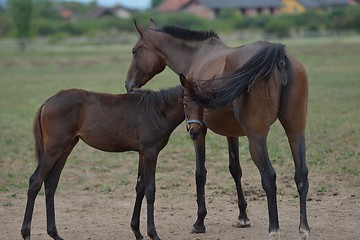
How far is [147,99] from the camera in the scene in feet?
23.2

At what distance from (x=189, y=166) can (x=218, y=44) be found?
123 inches

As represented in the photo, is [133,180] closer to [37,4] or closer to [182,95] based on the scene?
Answer: [182,95]

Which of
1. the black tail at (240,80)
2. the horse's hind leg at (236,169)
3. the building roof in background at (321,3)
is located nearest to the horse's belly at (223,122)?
the horse's hind leg at (236,169)

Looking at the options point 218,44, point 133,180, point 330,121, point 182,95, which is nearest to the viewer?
point 182,95

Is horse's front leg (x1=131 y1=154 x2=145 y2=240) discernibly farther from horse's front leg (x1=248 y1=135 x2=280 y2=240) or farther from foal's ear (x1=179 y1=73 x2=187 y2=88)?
horse's front leg (x1=248 y1=135 x2=280 y2=240)

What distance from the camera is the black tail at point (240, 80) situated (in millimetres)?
6391

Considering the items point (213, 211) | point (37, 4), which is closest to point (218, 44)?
point (213, 211)

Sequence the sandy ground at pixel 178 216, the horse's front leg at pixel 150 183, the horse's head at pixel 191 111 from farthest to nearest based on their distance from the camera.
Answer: the sandy ground at pixel 178 216 → the horse's front leg at pixel 150 183 → the horse's head at pixel 191 111

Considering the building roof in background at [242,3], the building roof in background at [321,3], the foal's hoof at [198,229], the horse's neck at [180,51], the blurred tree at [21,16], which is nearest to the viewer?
the foal's hoof at [198,229]

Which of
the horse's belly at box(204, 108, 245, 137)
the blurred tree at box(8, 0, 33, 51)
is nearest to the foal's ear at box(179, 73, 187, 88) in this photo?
the horse's belly at box(204, 108, 245, 137)

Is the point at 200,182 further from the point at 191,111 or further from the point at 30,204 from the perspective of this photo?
the point at 30,204

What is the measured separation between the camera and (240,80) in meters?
6.41

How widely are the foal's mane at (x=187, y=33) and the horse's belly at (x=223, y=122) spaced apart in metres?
1.32

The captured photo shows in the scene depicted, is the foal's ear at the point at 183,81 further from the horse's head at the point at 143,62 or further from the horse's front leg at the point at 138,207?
the horse's head at the point at 143,62
